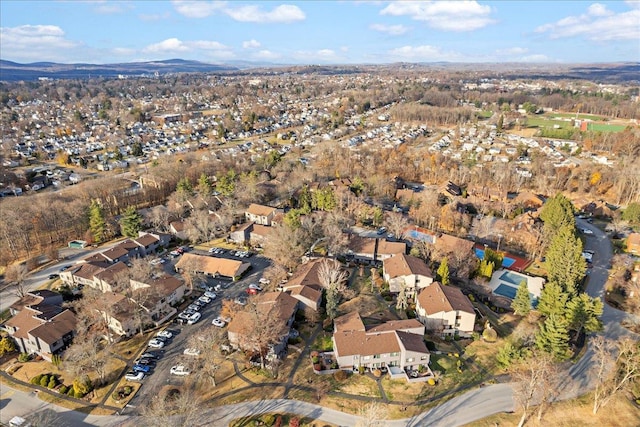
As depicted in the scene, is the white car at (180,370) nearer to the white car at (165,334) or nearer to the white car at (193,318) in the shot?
the white car at (165,334)

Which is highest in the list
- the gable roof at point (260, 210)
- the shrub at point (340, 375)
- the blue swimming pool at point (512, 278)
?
the gable roof at point (260, 210)

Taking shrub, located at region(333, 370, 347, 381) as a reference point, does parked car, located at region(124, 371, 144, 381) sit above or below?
below

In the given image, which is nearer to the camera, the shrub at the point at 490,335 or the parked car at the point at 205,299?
the shrub at the point at 490,335

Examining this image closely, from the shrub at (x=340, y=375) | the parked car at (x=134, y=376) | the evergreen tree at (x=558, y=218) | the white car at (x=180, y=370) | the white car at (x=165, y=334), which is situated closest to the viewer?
the shrub at (x=340, y=375)

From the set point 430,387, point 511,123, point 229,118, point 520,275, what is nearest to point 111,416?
point 430,387

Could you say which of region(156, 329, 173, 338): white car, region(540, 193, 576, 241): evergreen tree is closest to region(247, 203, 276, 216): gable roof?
region(156, 329, 173, 338): white car

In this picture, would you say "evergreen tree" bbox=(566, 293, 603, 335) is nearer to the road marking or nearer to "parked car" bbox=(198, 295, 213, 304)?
"parked car" bbox=(198, 295, 213, 304)

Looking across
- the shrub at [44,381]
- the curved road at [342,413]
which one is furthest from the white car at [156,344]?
the shrub at [44,381]
